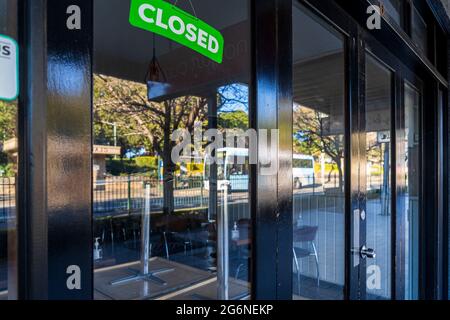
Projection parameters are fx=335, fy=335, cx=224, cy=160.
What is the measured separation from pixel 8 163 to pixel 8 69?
16cm

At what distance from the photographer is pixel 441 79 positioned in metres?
2.52

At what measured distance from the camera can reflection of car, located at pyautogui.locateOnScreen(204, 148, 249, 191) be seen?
1122 millimetres

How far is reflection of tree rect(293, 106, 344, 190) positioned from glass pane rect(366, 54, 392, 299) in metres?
0.23

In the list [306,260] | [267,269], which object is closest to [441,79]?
[306,260]

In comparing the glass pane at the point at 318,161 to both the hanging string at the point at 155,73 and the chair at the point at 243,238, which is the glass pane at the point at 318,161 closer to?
the chair at the point at 243,238

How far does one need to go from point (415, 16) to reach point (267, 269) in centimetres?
230

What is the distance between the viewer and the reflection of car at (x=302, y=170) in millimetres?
1318

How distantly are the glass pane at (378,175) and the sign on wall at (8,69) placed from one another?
1.54m

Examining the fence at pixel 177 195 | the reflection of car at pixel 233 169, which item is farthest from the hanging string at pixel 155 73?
the reflection of car at pixel 233 169

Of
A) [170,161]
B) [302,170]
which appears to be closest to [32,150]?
[302,170]

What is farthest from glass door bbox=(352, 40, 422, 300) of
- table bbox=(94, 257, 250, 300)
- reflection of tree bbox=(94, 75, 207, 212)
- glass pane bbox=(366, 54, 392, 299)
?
reflection of tree bbox=(94, 75, 207, 212)

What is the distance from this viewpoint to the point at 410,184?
7.91 feet

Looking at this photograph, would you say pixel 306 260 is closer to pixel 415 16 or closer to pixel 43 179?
pixel 43 179

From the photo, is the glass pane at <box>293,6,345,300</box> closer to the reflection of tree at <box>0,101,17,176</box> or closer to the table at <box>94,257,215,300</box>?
the table at <box>94,257,215,300</box>
